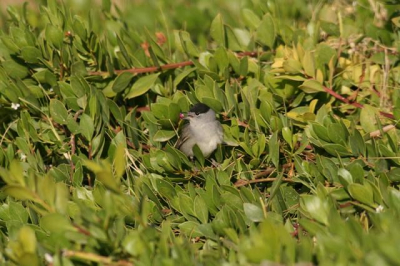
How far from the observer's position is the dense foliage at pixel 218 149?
10.6 ft

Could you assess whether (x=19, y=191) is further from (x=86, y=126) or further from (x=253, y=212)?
(x=86, y=126)

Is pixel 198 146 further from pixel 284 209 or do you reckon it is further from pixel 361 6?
pixel 361 6

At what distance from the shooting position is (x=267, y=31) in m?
5.42

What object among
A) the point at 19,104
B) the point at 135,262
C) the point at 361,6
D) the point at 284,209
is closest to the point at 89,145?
the point at 19,104

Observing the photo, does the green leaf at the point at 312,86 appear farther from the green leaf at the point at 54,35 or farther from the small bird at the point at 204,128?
the green leaf at the point at 54,35

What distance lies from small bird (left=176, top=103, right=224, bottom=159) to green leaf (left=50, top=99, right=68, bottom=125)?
31.9 inches

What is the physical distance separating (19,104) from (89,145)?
71 centimetres

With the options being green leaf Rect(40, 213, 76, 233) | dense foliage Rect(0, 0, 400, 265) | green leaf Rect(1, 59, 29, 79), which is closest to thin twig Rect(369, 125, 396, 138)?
dense foliage Rect(0, 0, 400, 265)

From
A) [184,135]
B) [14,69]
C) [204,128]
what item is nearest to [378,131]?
[204,128]

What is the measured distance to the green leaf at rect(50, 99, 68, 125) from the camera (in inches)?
193

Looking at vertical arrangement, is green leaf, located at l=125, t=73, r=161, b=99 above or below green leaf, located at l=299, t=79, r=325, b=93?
above

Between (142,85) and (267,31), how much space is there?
1033mm

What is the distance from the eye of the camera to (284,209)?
13.8ft

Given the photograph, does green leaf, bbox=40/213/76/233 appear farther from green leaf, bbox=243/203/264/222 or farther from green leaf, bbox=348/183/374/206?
green leaf, bbox=348/183/374/206
